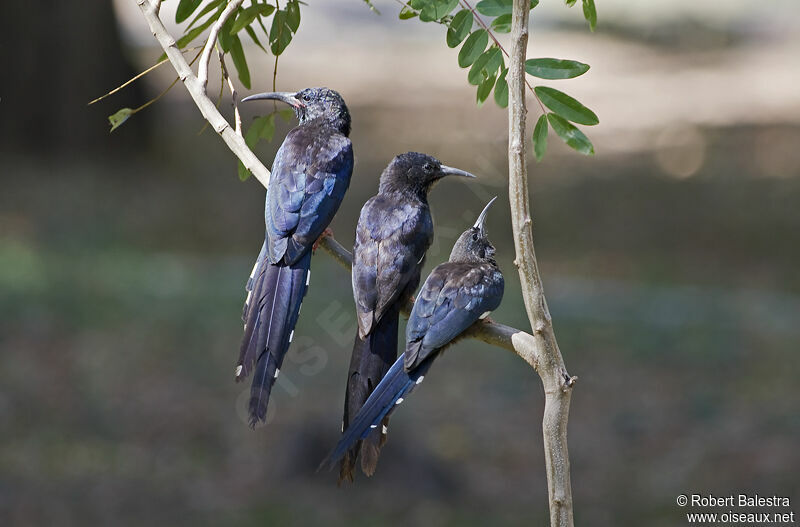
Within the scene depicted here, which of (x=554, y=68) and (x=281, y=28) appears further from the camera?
(x=281, y=28)

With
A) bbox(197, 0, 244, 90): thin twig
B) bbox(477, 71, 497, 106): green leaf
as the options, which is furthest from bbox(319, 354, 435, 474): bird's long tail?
bbox(197, 0, 244, 90): thin twig

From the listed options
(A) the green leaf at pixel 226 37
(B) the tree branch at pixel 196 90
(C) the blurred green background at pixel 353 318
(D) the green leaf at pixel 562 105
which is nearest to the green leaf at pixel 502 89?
(D) the green leaf at pixel 562 105

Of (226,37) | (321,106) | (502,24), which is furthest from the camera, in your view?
(321,106)

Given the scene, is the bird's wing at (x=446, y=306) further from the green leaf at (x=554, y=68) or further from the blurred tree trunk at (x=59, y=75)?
the blurred tree trunk at (x=59, y=75)

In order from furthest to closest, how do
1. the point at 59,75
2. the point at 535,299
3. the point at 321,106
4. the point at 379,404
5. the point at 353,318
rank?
the point at 59,75 < the point at 353,318 < the point at 321,106 < the point at 379,404 < the point at 535,299

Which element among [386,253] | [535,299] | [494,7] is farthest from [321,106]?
[535,299]

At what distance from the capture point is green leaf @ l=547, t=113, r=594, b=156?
87.4 inches

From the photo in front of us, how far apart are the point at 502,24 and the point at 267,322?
0.92 metres

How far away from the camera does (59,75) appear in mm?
11172

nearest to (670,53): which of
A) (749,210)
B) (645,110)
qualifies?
(645,110)

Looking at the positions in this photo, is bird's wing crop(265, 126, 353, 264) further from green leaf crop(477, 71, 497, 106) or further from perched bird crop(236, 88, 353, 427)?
green leaf crop(477, 71, 497, 106)

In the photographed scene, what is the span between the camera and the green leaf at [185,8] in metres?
2.58

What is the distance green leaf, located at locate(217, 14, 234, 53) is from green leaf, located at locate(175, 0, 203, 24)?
0.30ft

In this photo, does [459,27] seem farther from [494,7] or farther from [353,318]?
[353,318]
